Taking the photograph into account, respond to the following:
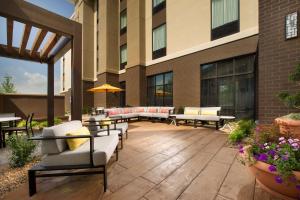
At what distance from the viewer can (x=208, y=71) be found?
8.80 metres

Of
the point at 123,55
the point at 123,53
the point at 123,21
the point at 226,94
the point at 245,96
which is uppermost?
the point at 123,21

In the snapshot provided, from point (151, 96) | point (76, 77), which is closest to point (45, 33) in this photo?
point (76, 77)

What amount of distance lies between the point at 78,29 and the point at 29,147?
327 cm

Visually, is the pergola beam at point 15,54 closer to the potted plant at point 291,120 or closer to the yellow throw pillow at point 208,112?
the yellow throw pillow at point 208,112

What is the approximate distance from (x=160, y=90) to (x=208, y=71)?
12.6ft

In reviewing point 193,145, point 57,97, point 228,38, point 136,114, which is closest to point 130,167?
point 193,145

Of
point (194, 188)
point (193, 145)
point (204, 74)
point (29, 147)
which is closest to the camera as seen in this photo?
point (194, 188)

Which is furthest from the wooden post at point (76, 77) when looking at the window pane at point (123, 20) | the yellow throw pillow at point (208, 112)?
the window pane at point (123, 20)

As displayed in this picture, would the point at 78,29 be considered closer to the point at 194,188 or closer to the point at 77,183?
the point at 77,183

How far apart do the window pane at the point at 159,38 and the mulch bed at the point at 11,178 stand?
1029 centimetres

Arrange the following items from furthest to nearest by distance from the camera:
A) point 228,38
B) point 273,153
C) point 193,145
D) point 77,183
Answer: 1. point 228,38
2. point 193,145
3. point 77,183
4. point 273,153

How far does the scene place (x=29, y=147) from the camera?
11.0 ft

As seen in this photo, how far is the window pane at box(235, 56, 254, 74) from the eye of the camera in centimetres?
721

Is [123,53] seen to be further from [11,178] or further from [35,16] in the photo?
[11,178]
